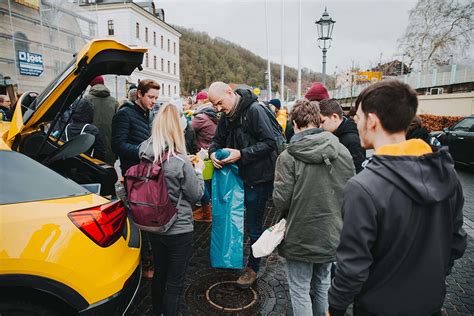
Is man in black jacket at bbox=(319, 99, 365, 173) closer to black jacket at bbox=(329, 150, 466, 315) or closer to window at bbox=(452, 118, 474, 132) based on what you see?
black jacket at bbox=(329, 150, 466, 315)

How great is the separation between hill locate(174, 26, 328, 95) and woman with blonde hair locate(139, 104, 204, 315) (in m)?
71.5

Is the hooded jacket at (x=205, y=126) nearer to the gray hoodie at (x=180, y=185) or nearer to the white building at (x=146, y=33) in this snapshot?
the gray hoodie at (x=180, y=185)

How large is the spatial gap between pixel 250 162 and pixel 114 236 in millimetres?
→ 1572

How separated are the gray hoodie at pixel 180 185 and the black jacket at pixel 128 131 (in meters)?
1.22

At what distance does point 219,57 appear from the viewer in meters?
Result: 90.3

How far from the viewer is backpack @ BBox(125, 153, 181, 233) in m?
2.46

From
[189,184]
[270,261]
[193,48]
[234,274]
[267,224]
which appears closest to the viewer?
[189,184]

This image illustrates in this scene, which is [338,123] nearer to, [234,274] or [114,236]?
[234,274]

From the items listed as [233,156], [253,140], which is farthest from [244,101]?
[233,156]

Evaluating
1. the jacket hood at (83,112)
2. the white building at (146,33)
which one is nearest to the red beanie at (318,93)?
the jacket hood at (83,112)

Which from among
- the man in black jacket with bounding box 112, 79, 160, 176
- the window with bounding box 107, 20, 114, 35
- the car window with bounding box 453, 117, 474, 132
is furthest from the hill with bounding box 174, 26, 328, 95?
the man in black jacket with bounding box 112, 79, 160, 176

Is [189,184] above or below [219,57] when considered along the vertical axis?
below

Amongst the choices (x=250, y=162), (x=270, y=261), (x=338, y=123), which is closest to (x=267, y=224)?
(x=270, y=261)

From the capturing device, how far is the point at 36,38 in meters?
15.0
